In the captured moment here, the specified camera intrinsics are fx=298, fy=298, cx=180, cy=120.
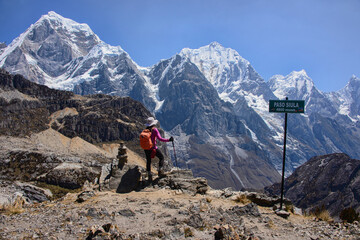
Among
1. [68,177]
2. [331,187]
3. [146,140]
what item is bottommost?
[68,177]

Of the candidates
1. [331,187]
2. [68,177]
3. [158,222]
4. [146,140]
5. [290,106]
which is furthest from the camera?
[331,187]

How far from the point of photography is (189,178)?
68.6 feet

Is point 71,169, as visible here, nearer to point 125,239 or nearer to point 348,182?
point 125,239

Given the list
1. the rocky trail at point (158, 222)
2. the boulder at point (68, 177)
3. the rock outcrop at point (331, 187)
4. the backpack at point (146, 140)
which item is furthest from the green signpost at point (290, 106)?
the rock outcrop at point (331, 187)

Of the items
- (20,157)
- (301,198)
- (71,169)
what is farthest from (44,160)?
(301,198)

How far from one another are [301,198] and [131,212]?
620 feet

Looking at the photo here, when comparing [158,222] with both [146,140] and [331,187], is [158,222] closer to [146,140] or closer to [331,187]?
[146,140]

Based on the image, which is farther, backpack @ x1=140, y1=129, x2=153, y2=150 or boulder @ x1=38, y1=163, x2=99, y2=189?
boulder @ x1=38, y1=163, x2=99, y2=189

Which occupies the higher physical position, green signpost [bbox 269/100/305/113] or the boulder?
green signpost [bbox 269/100/305/113]

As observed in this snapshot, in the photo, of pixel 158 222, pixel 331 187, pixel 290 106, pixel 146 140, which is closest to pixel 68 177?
pixel 146 140

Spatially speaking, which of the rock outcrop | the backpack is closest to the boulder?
the backpack

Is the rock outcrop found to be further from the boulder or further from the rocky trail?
the rocky trail

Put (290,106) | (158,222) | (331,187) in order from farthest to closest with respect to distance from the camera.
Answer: (331,187) → (290,106) → (158,222)

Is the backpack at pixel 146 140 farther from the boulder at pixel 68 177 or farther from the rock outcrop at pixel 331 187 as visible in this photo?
the rock outcrop at pixel 331 187
